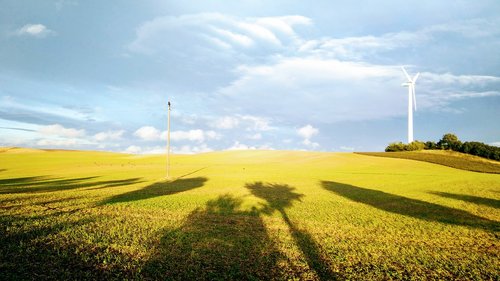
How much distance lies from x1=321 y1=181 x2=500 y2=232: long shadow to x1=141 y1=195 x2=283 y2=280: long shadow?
428 inches

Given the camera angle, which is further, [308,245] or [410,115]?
[410,115]

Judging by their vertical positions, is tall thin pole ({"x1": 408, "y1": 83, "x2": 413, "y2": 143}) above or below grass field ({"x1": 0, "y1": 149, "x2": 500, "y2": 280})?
above

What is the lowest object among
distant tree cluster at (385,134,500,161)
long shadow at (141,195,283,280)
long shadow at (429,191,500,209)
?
long shadow at (429,191,500,209)

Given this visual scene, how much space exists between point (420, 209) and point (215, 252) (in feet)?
54.8

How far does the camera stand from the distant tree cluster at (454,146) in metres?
73.1

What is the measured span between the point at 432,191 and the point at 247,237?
25202 millimetres

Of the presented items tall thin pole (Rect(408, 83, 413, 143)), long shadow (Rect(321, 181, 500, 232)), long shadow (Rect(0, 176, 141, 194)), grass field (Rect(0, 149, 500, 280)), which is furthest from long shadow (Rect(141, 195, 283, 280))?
tall thin pole (Rect(408, 83, 413, 143))

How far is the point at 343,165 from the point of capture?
67.3 m

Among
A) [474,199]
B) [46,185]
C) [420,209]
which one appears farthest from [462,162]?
[46,185]

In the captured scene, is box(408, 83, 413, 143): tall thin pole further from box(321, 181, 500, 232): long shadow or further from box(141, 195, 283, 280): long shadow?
box(141, 195, 283, 280): long shadow

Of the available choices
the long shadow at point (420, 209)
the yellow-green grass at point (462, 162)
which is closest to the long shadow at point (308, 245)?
the long shadow at point (420, 209)

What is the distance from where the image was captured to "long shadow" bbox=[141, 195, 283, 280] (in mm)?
9597

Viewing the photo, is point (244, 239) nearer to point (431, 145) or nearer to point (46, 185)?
point (46, 185)

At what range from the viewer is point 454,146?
87250mm
